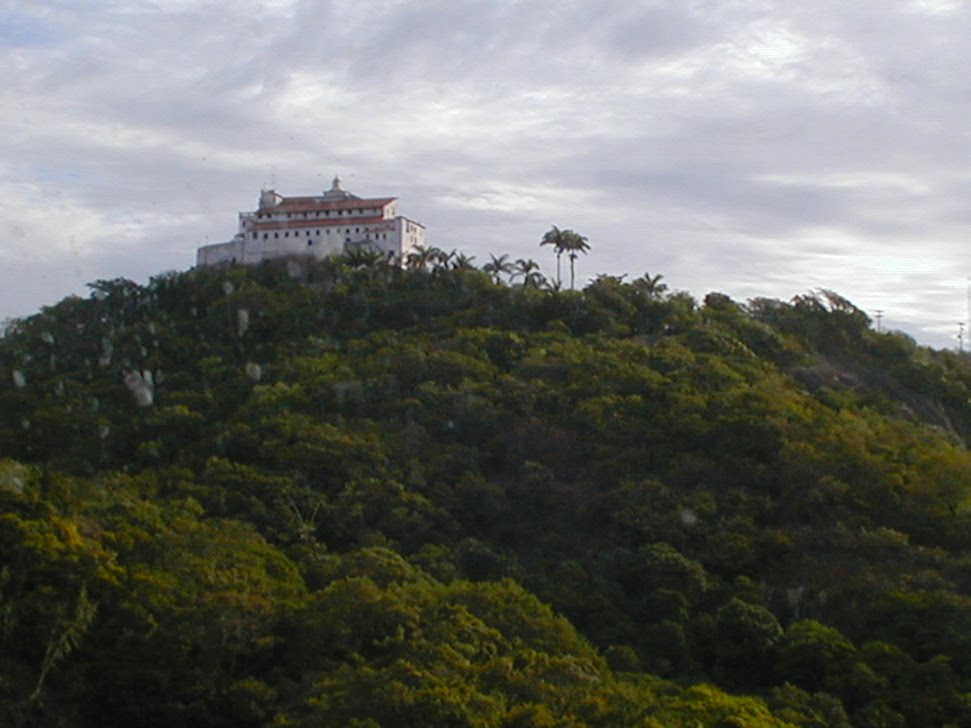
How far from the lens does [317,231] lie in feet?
205

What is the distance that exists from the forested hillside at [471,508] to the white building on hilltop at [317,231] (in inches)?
105

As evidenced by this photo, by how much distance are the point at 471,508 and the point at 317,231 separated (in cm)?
2627

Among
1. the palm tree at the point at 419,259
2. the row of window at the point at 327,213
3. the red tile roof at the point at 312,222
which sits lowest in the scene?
the palm tree at the point at 419,259

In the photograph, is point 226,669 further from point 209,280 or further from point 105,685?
point 209,280

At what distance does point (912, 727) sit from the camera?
28.5m

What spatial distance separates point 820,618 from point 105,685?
1718cm

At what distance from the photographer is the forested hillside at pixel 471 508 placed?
27.9 m

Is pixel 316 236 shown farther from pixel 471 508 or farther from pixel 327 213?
pixel 471 508

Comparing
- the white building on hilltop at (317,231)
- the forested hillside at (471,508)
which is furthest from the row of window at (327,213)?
the forested hillside at (471,508)

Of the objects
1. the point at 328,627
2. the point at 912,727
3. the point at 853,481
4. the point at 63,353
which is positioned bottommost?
the point at 912,727

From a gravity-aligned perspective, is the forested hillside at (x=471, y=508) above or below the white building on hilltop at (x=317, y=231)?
below

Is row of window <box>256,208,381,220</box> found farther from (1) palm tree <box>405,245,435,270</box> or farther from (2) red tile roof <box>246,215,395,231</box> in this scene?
(1) palm tree <box>405,245,435,270</box>

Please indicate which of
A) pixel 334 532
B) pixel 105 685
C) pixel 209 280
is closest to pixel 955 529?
pixel 334 532

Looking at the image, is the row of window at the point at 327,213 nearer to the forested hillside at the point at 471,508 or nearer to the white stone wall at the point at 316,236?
the white stone wall at the point at 316,236
